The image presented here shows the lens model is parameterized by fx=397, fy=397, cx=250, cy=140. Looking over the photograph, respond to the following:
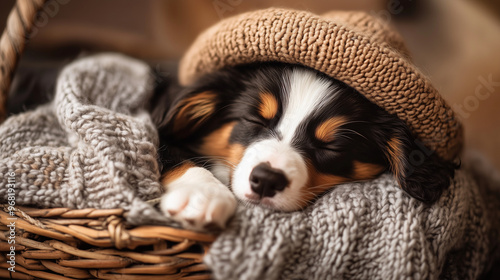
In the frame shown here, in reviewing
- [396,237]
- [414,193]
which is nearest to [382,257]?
[396,237]

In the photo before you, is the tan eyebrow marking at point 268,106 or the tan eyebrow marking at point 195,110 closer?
the tan eyebrow marking at point 268,106

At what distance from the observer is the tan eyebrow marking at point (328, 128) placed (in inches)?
60.1

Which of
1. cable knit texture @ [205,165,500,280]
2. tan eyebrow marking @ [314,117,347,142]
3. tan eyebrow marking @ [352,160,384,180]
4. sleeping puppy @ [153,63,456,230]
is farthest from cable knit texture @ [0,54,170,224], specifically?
tan eyebrow marking @ [352,160,384,180]

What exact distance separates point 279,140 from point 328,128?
0.65ft

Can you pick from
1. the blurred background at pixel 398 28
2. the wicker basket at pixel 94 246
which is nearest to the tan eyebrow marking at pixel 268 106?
the wicker basket at pixel 94 246

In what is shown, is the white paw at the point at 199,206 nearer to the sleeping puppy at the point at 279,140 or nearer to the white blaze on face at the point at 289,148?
the sleeping puppy at the point at 279,140

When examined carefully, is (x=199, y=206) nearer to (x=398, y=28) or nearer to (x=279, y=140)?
(x=279, y=140)

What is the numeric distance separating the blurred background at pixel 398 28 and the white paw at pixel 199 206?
1.21 m

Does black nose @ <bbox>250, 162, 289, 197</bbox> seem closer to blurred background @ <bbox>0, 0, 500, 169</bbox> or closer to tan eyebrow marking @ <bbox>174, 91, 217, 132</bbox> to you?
tan eyebrow marking @ <bbox>174, 91, 217, 132</bbox>

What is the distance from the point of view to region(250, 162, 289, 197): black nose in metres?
1.33

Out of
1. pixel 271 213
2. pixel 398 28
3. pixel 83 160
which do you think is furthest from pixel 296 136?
pixel 398 28

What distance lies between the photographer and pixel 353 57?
1.37 m

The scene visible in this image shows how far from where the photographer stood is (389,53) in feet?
4.50

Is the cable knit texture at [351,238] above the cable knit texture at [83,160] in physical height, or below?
above
